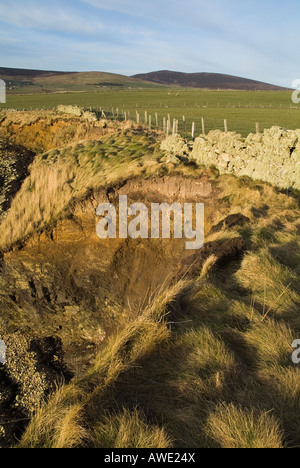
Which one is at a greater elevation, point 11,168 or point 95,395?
point 11,168

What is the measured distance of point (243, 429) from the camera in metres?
2.93

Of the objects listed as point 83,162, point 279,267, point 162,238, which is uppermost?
point 83,162

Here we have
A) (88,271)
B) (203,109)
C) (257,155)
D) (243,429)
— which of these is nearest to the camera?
(243,429)

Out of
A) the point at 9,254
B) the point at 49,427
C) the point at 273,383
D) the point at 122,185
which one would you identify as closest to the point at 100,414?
the point at 49,427

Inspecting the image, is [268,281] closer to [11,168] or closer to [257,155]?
[257,155]

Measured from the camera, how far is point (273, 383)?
358 centimetres

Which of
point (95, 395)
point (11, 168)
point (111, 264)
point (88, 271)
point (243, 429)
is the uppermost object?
point (11, 168)

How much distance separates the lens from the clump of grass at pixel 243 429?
2.81 meters

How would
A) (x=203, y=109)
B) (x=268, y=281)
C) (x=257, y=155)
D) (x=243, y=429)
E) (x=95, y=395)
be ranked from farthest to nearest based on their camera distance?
(x=203, y=109), (x=257, y=155), (x=268, y=281), (x=95, y=395), (x=243, y=429)

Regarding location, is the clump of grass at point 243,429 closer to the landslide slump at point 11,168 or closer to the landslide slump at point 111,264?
the landslide slump at point 111,264

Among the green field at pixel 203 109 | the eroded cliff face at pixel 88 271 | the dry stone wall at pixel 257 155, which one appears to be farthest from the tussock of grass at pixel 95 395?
the green field at pixel 203 109

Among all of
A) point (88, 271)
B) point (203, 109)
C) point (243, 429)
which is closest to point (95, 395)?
point (243, 429)

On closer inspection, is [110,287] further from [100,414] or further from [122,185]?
[100,414]
